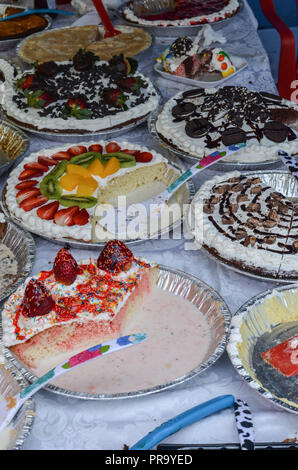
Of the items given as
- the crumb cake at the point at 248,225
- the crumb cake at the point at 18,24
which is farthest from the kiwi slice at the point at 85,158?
the crumb cake at the point at 18,24

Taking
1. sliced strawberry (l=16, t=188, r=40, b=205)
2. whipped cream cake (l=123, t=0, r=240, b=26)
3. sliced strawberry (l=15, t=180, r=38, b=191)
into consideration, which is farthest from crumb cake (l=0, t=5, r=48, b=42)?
sliced strawberry (l=16, t=188, r=40, b=205)

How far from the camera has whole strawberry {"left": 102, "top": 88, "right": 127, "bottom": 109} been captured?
12.3 ft

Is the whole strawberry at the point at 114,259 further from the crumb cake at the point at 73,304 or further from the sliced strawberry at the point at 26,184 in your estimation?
the sliced strawberry at the point at 26,184

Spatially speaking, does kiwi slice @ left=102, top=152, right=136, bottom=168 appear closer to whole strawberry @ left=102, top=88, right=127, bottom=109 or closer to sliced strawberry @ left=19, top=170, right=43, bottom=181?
sliced strawberry @ left=19, top=170, right=43, bottom=181

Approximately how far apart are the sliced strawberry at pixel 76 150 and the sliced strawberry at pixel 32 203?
48 centimetres

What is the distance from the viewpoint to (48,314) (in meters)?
2.23

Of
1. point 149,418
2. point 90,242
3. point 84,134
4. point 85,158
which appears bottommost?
point 149,418

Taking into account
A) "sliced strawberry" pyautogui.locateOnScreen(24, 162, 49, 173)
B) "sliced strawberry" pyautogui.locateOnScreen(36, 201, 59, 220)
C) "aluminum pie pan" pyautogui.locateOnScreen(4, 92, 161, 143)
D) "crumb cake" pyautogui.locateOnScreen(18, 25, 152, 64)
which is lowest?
"sliced strawberry" pyautogui.locateOnScreen(36, 201, 59, 220)

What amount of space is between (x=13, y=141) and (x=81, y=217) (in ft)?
3.57

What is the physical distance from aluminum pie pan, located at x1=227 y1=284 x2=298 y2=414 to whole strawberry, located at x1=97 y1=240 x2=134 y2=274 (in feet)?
1.75

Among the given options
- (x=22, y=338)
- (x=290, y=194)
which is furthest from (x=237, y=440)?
(x=290, y=194)

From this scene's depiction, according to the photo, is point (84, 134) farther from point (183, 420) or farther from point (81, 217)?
point (183, 420)

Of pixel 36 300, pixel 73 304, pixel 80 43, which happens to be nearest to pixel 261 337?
pixel 73 304
